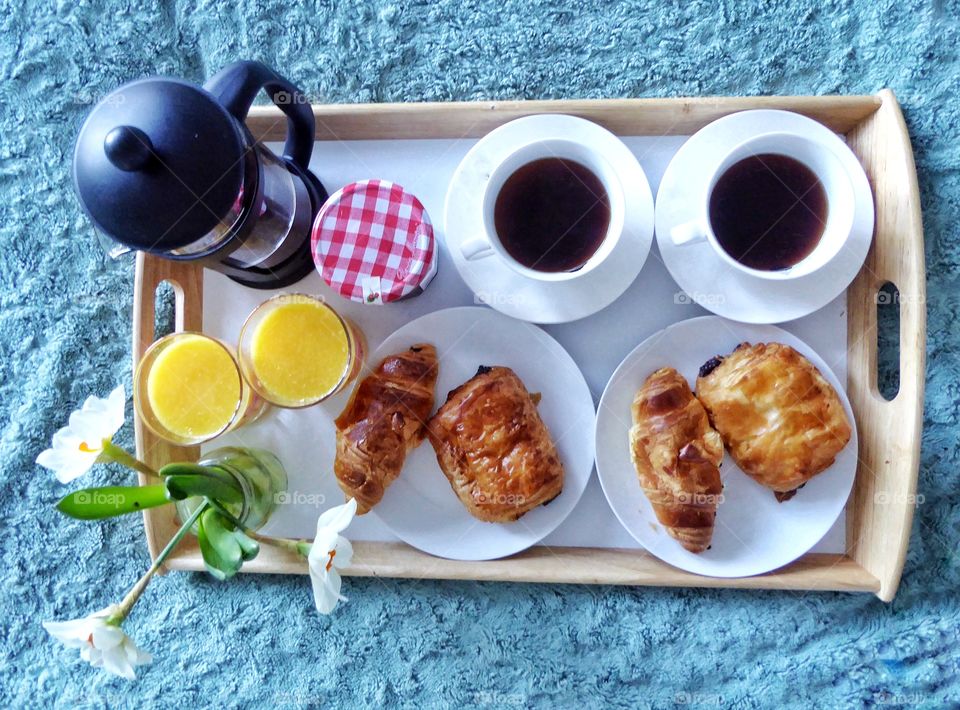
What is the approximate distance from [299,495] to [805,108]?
994 mm

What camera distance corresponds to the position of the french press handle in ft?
3.09

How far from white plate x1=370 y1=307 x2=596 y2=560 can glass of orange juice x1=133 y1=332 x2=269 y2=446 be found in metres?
0.22

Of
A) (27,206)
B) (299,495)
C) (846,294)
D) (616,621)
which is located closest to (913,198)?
(846,294)

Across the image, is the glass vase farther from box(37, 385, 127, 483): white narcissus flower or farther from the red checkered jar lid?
the red checkered jar lid

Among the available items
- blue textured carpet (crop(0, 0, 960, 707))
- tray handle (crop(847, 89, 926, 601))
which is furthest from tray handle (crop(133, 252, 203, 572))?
tray handle (crop(847, 89, 926, 601))

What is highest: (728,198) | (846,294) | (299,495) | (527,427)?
(728,198)

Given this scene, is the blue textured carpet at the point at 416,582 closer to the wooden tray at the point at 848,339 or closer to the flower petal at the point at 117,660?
the wooden tray at the point at 848,339

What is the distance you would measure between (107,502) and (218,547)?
157 mm

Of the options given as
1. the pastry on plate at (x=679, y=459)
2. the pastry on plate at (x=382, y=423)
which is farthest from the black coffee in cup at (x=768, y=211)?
the pastry on plate at (x=382, y=423)

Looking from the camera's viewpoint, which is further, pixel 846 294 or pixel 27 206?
pixel 27 206

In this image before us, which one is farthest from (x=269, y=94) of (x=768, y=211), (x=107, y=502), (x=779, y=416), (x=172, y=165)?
(x=779, y=416)

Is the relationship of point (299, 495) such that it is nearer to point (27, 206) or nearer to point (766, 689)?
point (27, 206)

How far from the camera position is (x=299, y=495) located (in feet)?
3.99

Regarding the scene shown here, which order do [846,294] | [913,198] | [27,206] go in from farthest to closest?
1. [27,206]
2. [846,294]
3. [913,198]
